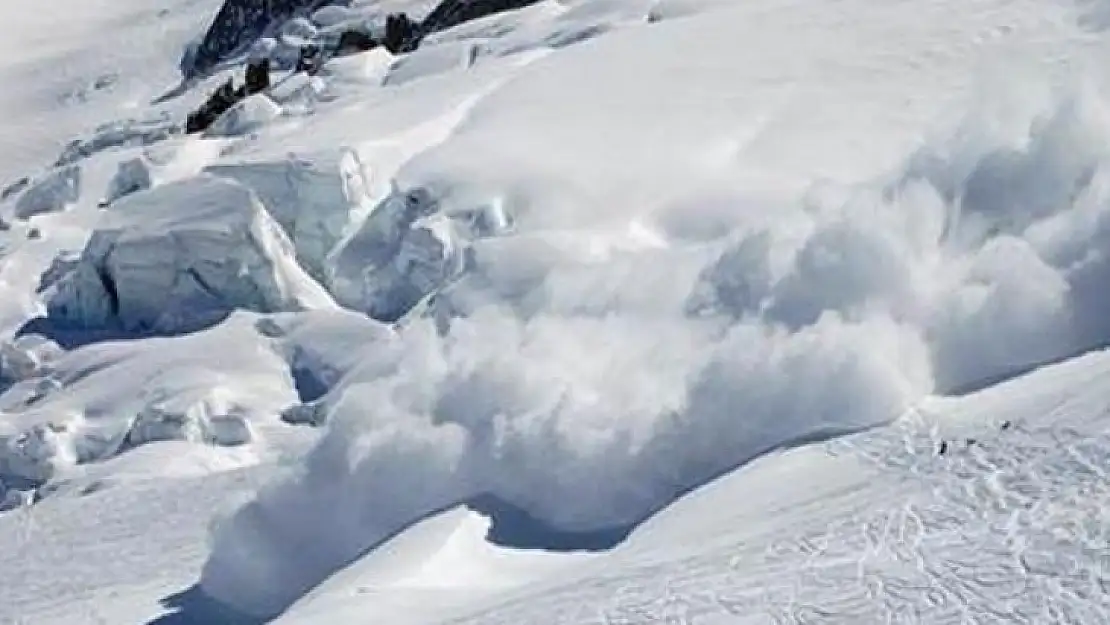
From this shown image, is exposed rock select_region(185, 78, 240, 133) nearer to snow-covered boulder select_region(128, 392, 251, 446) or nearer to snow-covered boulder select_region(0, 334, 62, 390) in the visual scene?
snow-covered boulder select_region(0, 334, 62, 390)

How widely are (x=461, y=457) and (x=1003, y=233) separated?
4.31 meters

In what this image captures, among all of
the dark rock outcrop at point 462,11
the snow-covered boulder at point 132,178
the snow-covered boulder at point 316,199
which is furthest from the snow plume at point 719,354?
the dark rock outcrop at point 462,11

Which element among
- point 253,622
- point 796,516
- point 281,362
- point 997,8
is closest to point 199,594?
point 253,622

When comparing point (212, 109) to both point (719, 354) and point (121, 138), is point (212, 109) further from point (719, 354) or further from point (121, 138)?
point (719, 354)

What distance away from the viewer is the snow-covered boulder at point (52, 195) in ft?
107

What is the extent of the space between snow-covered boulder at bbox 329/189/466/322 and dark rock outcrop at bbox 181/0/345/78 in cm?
3257

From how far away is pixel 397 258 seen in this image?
2061 centimetres

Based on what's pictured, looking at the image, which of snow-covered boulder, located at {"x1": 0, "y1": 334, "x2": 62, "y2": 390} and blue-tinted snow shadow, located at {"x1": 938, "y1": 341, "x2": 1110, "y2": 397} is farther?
snow-covered boulder, located at {"x1": 0, "y1": 334, "x2": 62, "y2": 390}

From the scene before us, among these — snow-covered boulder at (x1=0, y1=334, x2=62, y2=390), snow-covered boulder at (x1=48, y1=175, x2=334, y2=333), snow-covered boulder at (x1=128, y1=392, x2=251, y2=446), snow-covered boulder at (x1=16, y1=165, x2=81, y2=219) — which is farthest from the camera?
snow-covered boulder at (x1=16, y1=165, x2=81, y2=219)

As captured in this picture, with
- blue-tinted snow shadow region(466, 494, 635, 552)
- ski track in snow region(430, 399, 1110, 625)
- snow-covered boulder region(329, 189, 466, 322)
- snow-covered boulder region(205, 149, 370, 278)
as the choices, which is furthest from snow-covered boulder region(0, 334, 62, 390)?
ski track in snow region(430, 399, 1110, 625)

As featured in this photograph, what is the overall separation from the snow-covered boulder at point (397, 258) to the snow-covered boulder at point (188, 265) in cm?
46

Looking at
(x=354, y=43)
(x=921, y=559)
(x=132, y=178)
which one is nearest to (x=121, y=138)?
(x=354, y=43)

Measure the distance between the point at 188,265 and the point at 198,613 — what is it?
9.04m

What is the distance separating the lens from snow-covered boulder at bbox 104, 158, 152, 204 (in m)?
A: 28.2
